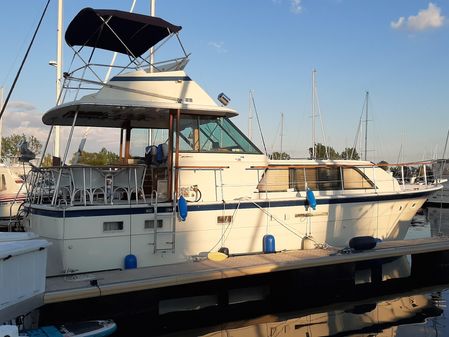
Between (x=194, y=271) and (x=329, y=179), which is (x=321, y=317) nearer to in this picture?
(x=194, y=271)

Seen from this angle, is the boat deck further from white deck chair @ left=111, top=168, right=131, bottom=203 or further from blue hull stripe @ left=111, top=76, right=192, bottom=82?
blue hull stripe @ left=111, top=76, right=192, bottom=82

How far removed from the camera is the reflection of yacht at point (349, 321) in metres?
7.48

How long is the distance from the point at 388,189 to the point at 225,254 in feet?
14.6

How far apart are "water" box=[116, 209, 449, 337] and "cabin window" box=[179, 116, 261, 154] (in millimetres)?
→ 2932

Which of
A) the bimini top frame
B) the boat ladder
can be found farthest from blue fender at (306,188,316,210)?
the bimini top frame

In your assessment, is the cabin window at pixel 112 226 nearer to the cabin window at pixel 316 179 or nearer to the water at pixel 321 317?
the water at pixel 321 317

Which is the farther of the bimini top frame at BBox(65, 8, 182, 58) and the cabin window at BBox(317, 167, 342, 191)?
the cabin window at BBox(317, 167, 342, 191)

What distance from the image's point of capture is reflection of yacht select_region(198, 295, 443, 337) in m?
7.48

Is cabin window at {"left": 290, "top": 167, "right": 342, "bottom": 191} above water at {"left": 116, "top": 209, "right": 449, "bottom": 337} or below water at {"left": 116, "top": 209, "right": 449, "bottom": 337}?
above

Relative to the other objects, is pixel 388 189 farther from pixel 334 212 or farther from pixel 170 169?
pixel 170 169

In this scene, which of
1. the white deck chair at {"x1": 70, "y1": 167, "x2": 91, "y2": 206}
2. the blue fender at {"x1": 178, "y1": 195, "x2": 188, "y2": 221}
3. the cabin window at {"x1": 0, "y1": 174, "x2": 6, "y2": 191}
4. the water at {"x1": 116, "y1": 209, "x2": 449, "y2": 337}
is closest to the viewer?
the water at {"x1": 116, "y1": 209, "x2": 449, "y2": 337}

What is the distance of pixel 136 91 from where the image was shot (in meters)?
8.35

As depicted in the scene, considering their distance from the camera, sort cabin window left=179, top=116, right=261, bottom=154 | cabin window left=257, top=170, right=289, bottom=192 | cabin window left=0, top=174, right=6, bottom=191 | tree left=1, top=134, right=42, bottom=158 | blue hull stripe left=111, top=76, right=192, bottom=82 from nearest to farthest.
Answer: blue hull stripe left=111, top=76, right=192, bottom=82 < cabin window left=179, top=116, right=261, bottom=154 < cabin window left=257, top=170, right=289, bottom=192 < cabin window left=0, top=174, right=6, bottom=191 < tree left=1, top=134, right=42, bottom=158

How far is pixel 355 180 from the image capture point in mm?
10367
